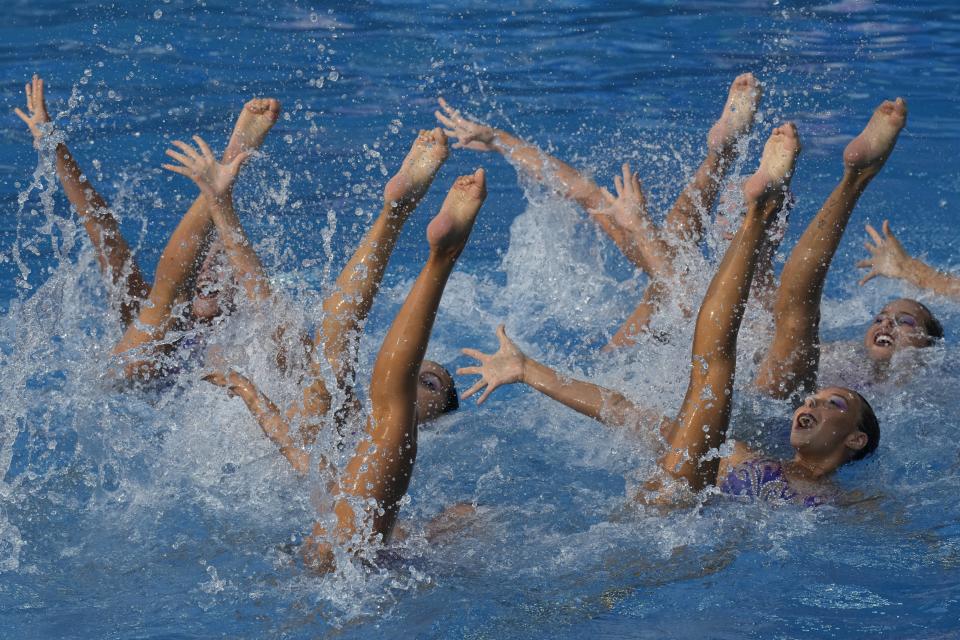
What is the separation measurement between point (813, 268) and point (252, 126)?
1.85 meters

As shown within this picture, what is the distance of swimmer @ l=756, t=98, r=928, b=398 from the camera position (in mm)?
3490

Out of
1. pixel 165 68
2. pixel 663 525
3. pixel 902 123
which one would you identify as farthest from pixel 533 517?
pixel 165 68

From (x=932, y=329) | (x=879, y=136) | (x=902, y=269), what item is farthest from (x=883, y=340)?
(x=879, y=136)

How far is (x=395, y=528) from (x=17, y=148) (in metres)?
4.24

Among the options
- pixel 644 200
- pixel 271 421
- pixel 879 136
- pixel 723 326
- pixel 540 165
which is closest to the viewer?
pixel 723 326

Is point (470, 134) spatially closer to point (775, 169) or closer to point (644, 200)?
point (644, 200)

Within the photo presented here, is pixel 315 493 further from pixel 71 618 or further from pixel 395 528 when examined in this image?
pixel 71 618

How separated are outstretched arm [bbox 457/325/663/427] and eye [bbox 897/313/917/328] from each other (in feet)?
4.68

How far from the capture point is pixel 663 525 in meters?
3.44

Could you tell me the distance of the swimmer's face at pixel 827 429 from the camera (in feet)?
12.2

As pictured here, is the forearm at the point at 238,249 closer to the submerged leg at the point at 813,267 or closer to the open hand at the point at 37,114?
the open hand at the point at 37,114

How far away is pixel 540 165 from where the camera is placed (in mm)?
4707

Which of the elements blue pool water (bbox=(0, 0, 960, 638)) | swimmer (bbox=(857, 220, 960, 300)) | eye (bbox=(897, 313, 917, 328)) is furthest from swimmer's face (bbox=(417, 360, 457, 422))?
swimmer (bbox=(857, 220, 960, 300))

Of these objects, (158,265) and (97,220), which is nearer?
(158,265)
